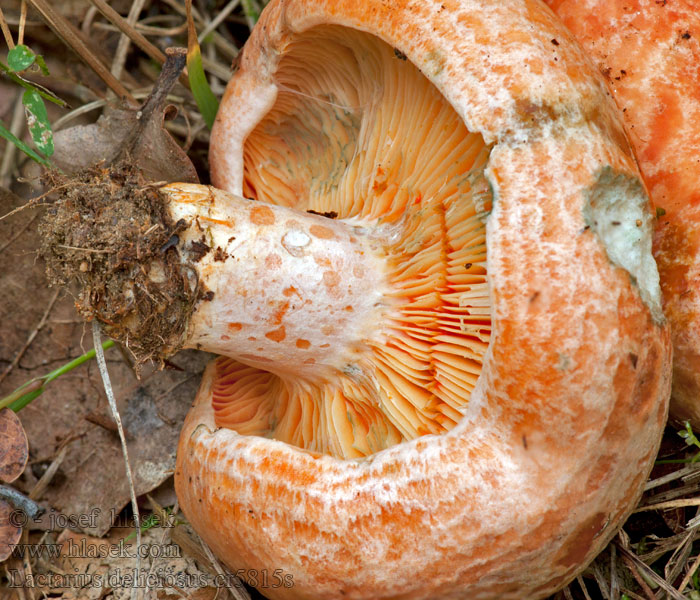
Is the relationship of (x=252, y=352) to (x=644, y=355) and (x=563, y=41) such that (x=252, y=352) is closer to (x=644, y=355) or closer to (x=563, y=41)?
(x=644, y=355)

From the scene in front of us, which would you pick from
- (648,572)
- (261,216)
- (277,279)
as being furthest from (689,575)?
(261,216)

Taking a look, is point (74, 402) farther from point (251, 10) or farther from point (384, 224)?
point (251, 10)

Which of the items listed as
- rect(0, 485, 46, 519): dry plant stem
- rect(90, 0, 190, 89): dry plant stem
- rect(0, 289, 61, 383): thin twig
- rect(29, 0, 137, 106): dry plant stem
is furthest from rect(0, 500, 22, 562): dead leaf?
rect(90, 0, 190, 89): dry plant stem

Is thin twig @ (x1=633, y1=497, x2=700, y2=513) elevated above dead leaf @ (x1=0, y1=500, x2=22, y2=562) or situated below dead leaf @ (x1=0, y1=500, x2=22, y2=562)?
above

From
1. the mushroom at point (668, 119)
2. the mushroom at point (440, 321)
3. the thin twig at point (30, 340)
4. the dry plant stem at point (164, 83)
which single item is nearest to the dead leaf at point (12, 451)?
the thin twig at point (30, 340)

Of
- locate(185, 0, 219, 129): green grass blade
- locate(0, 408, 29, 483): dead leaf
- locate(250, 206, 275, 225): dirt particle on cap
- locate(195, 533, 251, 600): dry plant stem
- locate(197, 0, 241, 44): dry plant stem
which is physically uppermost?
locate(197, 0, 241, 44): dry plant stem

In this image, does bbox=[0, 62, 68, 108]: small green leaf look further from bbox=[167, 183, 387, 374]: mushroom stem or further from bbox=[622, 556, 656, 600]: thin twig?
bbox=[622, 556, 656, 600]: thin twig

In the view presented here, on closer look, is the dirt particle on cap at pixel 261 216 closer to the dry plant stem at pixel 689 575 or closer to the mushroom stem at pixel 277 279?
the mushroom stem at pixel 277 279
